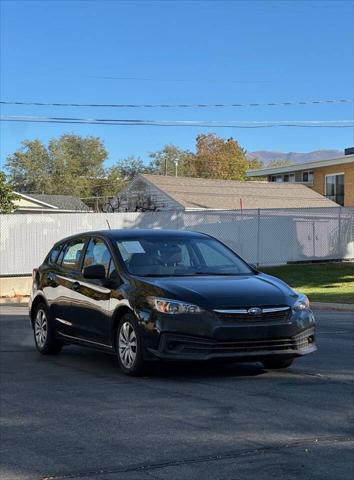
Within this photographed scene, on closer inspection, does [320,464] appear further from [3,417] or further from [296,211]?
[296,211]

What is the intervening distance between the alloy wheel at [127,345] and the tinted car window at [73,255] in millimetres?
A: 1552

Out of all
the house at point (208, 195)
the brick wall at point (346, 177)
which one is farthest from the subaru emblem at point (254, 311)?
the brick wall at point (346, 177)

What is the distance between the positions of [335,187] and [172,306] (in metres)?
35.3

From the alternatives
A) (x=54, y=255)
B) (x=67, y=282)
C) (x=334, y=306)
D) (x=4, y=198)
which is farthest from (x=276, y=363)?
(x=4, y=198)

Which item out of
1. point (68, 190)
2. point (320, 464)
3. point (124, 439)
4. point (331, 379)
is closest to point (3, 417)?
point (124, 439)

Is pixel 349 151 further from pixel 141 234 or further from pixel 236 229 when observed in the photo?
pixel 141 234

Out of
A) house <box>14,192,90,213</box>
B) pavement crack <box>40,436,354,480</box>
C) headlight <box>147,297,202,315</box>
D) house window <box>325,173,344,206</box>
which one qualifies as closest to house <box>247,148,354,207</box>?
house window <box>325,173,344,206</box>

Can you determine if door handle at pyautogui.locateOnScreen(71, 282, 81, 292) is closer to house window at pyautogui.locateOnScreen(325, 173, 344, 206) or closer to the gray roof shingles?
the gray roof shingles

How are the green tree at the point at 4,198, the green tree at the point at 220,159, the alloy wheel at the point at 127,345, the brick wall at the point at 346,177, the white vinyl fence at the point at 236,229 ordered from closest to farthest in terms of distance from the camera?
1. the alloy wheel at the point at 127,345
2. the white vinyl fence at the point at 236,229
3. the green tree at the point at 4,198
4. the brick wall at the point at 346,177
5. the green tree at the point at 220,159

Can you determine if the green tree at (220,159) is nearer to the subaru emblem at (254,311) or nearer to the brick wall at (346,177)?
the brick wall at (346,177)

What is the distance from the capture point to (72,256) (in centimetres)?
889

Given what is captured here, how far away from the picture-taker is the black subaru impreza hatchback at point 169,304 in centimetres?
677

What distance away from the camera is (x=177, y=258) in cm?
795

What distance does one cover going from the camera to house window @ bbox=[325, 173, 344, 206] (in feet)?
131
